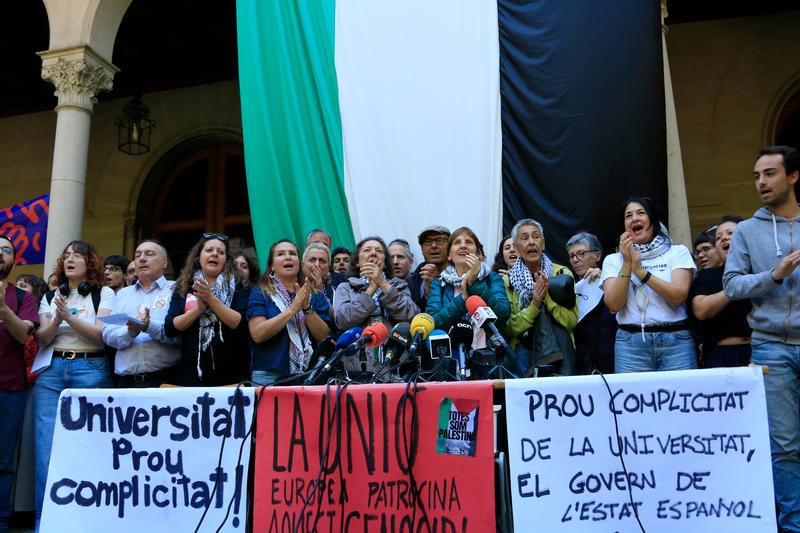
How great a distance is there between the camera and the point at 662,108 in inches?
220

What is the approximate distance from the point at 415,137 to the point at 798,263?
3426 millimetres

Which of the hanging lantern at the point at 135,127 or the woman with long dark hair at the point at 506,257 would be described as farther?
the hanging lantern at the point at 135,127

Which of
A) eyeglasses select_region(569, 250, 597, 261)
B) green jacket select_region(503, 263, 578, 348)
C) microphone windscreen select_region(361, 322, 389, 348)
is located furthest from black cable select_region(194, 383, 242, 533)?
eyeglasses select_region(569, 250, 597, 261)

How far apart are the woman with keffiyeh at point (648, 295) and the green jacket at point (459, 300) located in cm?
62

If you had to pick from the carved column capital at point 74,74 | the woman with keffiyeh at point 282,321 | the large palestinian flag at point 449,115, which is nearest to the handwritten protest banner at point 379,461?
the woman with keffiyeh at point 282,321

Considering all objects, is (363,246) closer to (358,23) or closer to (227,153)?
(358,23)

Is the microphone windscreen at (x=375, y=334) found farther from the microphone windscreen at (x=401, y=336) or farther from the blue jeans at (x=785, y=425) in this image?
the blue jeans at (x=785, y=425)

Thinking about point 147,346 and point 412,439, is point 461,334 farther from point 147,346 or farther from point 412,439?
point 147,346

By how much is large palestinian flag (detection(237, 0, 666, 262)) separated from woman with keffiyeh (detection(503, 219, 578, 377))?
1.02 metres

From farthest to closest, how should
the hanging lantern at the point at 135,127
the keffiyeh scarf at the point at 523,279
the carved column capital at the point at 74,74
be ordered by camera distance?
the hanging lantern at the point at 135,127 → the carved column capital at the point at 74,74 → the keffiyeh scarf at the point at 523,279

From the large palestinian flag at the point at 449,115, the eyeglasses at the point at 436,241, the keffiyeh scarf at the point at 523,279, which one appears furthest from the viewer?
the large palestinian flag at the point at 449,115

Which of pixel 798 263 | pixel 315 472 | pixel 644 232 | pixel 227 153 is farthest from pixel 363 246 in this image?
pixel 227 153

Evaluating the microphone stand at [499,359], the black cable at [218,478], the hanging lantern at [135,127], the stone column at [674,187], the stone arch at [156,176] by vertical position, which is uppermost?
the hanging lantern at [135,127]

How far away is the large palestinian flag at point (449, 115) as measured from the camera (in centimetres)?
551
